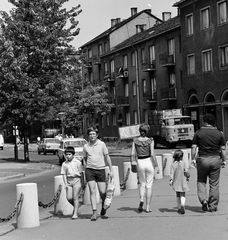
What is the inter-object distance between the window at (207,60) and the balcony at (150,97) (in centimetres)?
1075

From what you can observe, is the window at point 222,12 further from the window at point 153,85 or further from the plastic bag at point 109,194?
the plastic bag at point 109,194

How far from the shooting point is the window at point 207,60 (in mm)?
41906

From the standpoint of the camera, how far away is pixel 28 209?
9.05 m

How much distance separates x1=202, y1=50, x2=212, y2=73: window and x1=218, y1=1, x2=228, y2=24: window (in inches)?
113

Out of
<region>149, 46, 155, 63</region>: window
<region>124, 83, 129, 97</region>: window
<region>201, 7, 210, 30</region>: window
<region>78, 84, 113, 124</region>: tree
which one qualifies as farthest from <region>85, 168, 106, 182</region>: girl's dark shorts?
<region>124, 83, 129, 97</region>: window

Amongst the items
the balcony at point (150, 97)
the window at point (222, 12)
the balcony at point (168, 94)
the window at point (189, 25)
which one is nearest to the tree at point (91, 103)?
the balcony at point (150, 97)

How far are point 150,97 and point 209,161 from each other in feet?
145

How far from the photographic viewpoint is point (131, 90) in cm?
5916

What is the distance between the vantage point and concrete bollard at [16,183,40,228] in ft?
29.8

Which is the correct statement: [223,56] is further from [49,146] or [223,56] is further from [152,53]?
[49,146]

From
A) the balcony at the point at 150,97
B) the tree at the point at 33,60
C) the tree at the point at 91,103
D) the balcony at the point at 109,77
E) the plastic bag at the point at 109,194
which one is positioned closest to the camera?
the plastic bag at the point at 109,194

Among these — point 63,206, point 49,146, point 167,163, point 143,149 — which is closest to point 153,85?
point 49,146

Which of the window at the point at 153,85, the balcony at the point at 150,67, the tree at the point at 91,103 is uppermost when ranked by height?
the balcony at the point at 150,67

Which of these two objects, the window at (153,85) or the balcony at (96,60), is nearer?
the window at (153,85)
